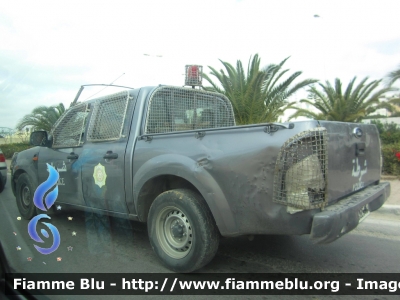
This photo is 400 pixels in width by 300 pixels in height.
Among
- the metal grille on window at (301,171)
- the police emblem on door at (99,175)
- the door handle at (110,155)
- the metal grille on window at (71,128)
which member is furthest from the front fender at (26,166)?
the metal grille on window at (301,171)

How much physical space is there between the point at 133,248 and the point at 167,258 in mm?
925

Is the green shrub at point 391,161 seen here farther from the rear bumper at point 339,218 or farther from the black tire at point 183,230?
the black tire at point 183,230

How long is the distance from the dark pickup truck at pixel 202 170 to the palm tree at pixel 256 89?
20.3 ft

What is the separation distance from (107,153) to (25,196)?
7.98 ft

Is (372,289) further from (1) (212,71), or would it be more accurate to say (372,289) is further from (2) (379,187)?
(1) (212,71)

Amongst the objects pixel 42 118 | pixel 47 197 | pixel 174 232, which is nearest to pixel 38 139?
pixel 47 197

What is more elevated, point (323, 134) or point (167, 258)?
point (323, 134)

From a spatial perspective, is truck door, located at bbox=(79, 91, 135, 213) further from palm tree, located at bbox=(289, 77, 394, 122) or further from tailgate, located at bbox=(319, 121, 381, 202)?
palm tree, located at bbox=(289, 77, 394, 122)

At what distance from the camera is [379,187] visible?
3984mm

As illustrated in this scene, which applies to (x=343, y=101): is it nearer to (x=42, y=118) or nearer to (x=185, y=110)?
(x=185, y=110)

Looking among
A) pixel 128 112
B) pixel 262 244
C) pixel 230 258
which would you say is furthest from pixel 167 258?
pixel 128 112

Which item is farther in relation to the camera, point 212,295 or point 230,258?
point 230,258

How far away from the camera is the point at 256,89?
36.6 ft

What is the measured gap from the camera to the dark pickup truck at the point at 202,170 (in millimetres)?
2824
